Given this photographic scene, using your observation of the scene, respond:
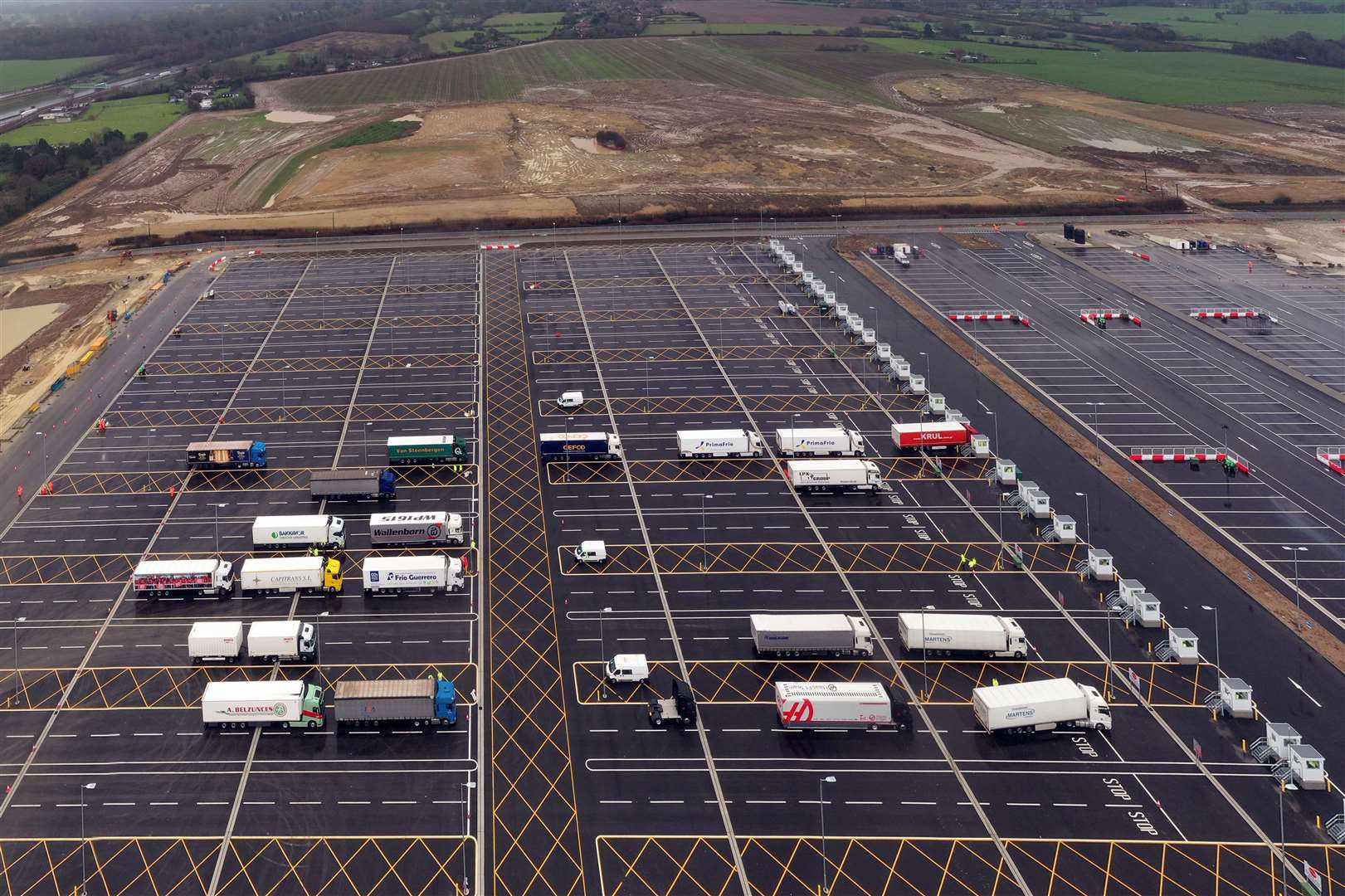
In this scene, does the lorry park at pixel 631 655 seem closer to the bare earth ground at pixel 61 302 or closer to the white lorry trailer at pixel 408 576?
the white lorry trailer at pixel 408 576

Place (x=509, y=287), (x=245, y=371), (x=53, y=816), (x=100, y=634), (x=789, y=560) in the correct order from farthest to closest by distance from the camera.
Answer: (x=509, y=287), (x=245, y=371), (x=789, y=560), (x=100, y=634), (x=53, y=816)

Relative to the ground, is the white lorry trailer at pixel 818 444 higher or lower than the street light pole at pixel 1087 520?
higher

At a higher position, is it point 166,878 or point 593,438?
point 593,438

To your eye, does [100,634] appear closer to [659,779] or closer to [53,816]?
[53,816]

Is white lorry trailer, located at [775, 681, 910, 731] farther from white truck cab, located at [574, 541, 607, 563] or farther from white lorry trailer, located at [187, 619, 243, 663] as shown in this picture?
white lorry trailer, located at [187, 619, 243, 663]

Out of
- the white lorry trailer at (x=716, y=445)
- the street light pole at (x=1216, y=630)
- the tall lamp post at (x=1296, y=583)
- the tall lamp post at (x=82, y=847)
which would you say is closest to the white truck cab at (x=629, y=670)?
the tall lamp post at (x=82, y=847)

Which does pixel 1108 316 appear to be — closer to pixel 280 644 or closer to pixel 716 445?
pixel 716 445

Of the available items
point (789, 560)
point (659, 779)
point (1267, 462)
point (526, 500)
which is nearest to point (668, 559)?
point (789, 560)
